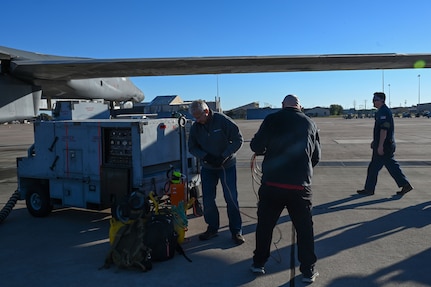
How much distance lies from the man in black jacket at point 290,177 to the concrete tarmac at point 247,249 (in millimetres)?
387

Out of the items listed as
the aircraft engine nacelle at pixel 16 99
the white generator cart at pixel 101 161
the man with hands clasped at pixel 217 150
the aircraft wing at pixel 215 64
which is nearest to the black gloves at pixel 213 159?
the man with hands clasped at pixel 217 150

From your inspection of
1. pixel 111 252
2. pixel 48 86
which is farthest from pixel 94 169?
pixel 48 86

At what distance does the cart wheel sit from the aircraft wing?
334 cm

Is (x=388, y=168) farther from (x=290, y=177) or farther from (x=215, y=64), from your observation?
(x=290, y=177)

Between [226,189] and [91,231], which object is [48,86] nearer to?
[91,231]

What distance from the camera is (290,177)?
407 centimetres

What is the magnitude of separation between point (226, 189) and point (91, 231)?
229cm

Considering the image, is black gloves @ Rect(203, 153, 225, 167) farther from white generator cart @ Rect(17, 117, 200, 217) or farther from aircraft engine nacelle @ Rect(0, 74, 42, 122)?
aircraft engine nacelle @ Rect(0, 74, 42, 122)

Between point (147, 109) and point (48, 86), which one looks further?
point (147, 109)

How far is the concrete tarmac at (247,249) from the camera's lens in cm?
423

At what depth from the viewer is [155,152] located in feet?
20.5

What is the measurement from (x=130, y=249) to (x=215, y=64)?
5.61m

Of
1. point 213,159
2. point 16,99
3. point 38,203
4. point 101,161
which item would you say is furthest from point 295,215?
point 16,99

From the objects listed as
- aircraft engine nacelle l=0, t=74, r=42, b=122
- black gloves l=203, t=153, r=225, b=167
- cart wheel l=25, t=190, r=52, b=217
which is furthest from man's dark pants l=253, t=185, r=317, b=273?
aircraft engine nacelle l=0, t=74, r=42, b=122
